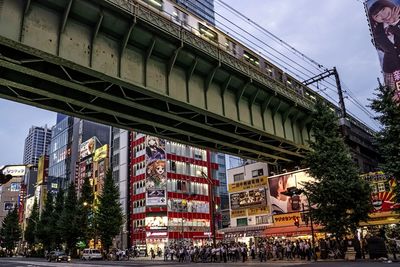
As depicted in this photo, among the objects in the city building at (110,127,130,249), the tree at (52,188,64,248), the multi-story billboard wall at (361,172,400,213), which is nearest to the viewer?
the multi-story billboard wall at (361,172,400,213)

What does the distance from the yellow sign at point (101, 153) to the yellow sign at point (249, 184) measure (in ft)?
149

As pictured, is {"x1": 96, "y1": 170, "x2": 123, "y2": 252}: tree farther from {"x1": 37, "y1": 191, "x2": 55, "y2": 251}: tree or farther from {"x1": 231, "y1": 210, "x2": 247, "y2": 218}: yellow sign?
{"x1": 37, "y1": 191, "x2": 55, "y2": 251}: tree

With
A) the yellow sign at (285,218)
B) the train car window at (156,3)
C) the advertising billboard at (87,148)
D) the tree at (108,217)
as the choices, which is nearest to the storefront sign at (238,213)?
the yellow sign at (285,218)

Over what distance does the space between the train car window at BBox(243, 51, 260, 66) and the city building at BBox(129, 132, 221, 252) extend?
44.9 metres

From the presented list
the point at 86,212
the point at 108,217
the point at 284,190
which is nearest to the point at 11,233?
the point at 86,212

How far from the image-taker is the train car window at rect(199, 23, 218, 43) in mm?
24703

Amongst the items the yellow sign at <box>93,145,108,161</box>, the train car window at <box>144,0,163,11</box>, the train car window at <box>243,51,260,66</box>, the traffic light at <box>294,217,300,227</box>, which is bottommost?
the traffic light at <box>294,217,300,227</box>

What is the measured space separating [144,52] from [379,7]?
1685 inches

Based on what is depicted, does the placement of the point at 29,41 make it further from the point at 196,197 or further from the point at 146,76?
the point at 196,197

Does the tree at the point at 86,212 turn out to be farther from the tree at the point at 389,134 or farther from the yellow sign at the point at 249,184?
the tree at the point at 389,134

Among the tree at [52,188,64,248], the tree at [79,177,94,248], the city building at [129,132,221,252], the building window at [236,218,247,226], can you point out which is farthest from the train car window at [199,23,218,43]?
the tree at [52,188,64,248]

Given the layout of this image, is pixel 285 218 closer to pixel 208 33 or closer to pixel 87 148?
pixel 208 33

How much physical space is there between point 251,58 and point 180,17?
9032 mm

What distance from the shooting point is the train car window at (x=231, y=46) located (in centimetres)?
2699
